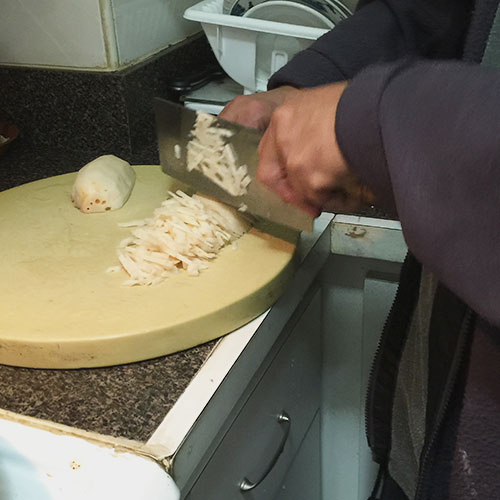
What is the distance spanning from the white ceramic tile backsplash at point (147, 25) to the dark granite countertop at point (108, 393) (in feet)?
2.10

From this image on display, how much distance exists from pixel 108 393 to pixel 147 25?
77 centimetres

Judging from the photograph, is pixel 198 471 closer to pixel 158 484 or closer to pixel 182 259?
pixel 158 484

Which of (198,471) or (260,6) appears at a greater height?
(260,6)

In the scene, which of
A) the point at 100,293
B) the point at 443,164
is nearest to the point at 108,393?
the point at 100,293

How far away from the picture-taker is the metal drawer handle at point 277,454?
75cm

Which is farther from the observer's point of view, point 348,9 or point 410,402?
point 348,9

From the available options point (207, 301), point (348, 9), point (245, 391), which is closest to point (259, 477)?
point (245, 391)

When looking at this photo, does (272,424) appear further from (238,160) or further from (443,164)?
(443,164)

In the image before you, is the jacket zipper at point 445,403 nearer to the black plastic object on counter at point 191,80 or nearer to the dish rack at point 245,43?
the dish rack at point 245,43

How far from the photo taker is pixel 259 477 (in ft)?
2.63

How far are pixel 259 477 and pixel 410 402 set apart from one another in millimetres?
217

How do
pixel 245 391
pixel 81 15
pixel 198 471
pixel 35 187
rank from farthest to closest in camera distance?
pixel 81 15 → pixel 35 187 → pixel 245 391 → pixel 198 471

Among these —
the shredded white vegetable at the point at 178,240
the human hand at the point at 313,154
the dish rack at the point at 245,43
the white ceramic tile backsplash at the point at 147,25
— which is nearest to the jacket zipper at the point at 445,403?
the human hand at the point at 313,154

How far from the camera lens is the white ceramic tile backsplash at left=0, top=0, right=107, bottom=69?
1041 millimetres
